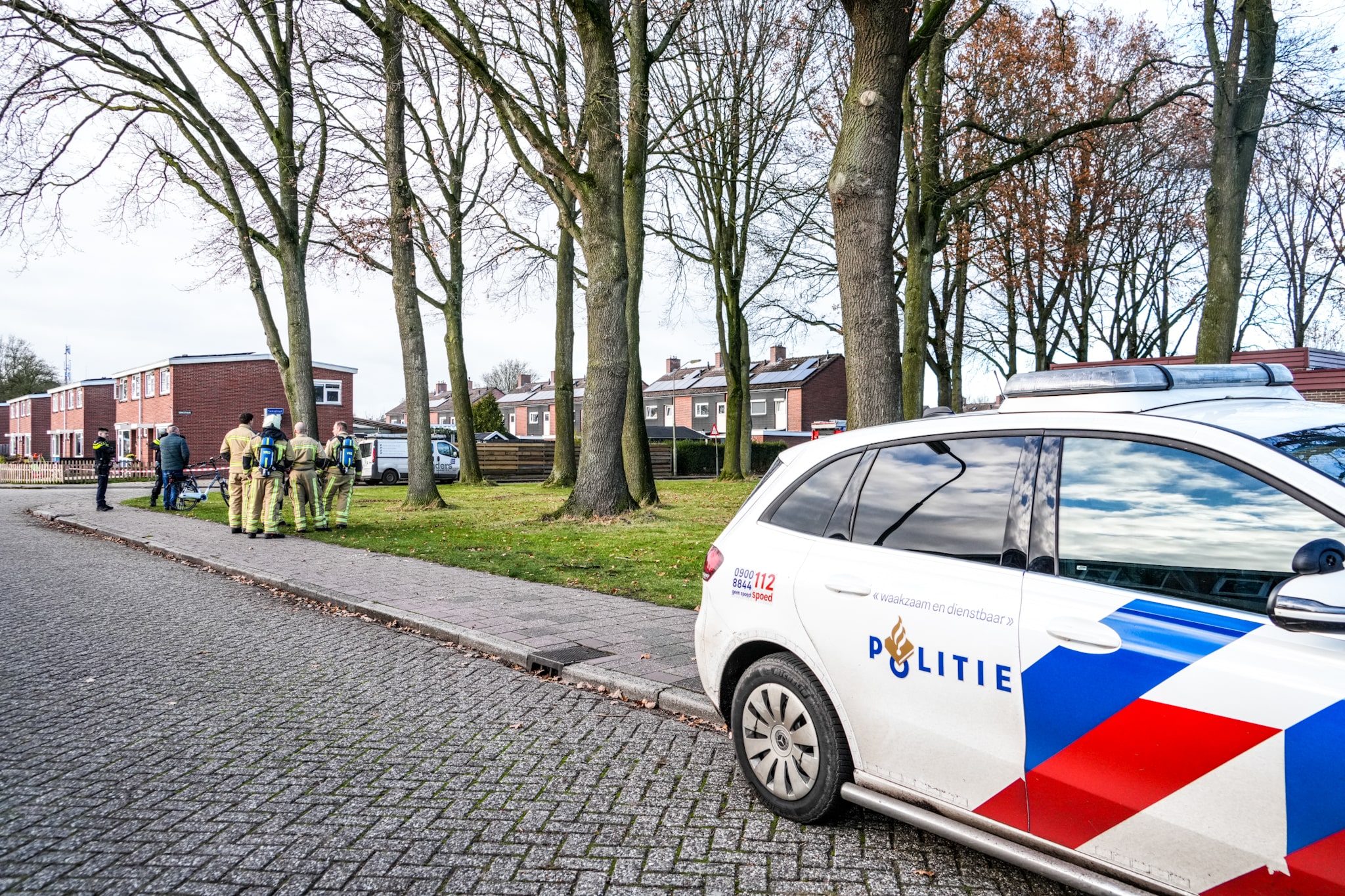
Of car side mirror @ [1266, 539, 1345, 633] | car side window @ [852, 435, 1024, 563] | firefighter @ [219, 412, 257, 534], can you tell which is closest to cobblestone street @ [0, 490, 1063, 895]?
car side window @ [852, 435, 1024, 563]

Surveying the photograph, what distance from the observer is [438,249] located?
71.3ft

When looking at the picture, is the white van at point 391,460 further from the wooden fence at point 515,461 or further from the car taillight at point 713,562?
the car taillight at point 713,562

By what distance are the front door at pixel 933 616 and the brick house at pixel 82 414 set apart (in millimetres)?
66593

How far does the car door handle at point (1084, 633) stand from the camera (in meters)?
2.54

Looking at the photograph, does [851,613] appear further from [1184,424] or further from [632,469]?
[632,469]

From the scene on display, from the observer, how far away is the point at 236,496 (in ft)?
50.4

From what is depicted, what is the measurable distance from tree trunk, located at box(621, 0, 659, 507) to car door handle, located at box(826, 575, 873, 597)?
37.9 ft

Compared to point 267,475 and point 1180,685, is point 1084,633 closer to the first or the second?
Result: point 1180,685

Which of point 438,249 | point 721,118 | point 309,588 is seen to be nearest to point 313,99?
point 438,249

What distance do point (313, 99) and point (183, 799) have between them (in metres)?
19.5

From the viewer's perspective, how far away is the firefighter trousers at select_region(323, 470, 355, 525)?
15836 millimetres

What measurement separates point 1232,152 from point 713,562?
516 inches

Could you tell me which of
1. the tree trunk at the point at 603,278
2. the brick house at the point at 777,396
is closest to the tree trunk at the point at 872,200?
the tree trunk at the point at 603,278

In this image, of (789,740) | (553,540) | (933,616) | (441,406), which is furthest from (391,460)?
(441,406)
